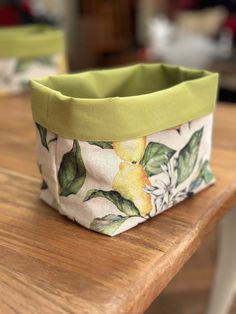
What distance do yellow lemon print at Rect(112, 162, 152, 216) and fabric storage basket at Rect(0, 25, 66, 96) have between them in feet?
1.99

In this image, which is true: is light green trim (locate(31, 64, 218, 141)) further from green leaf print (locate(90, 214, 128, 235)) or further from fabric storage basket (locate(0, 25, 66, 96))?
fabric storage basket (locate(0, 25, 66, 96))

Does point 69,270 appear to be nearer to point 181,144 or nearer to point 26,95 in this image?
point 181,144

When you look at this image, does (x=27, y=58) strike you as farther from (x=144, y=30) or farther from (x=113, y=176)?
(x=144, y=30)

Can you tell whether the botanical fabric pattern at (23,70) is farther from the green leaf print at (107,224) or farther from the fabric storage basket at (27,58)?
the green leaf print at (107,224)

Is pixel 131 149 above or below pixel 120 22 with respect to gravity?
above

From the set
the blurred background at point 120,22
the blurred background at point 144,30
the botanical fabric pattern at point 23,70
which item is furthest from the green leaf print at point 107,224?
the blurred background at point 120,22

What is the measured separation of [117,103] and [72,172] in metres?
0.09

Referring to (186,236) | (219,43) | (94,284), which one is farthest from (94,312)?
(219,43)

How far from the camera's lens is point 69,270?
0.37 m

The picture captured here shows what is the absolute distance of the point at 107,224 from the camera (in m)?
0.42

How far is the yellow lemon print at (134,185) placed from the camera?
421mm

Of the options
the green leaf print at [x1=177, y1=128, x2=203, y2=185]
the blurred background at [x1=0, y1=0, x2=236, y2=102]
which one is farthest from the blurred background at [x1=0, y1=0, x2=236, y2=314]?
the green leaf print at [x1=177, y1=128, x2=203, y2=185]

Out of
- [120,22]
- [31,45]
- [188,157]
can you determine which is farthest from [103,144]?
[120,22]

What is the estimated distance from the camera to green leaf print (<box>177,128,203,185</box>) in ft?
1.57
